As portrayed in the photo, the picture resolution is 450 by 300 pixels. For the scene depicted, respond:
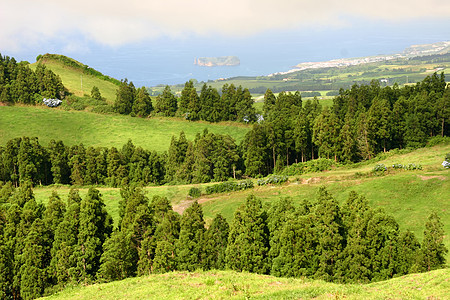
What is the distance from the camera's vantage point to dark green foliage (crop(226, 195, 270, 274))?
29.5 meters

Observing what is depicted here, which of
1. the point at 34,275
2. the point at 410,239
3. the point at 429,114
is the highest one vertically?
the point at 429,114

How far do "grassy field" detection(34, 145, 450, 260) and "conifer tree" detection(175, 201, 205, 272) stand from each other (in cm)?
1127

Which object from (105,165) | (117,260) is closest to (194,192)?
(105,165)

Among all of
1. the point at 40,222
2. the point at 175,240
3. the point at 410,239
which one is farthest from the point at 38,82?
the point at 410,239

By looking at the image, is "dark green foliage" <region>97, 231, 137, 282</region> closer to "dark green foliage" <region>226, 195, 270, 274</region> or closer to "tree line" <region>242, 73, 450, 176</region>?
"dark green foliage" <region>226, 195, 270, 274</region>

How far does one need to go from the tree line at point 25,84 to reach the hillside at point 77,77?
6.83 m

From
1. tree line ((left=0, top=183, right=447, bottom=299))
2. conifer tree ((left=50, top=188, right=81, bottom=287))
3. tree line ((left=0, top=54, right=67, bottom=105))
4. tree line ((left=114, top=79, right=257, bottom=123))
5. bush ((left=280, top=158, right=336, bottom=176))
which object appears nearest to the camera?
tree line ((left=0, top=183, right=447, bottom=299))

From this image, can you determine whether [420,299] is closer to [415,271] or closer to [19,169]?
[415,271]

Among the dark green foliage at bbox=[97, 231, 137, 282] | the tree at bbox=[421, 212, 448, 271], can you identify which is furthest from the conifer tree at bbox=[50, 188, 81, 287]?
the tree at bbox=[421, 212, 448, 271]

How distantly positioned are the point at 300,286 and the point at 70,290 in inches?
588

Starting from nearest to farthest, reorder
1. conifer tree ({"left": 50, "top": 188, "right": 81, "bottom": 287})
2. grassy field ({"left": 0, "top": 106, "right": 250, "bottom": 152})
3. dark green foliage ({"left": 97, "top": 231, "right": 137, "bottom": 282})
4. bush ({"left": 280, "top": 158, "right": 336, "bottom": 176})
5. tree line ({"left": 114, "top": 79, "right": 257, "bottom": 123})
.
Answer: dark green foliage ({"left": 97, "top": 231, "right": 137, "bottom": 282}) → conifer tree ({"left": 50, "top": 188, "right": 81, "bottom": 287}) → bush ({"left": 280, "top": 158, "right": 336, "bottom": 176}) → grassy field ({"left": 0, "top": 106, "right": 250, "bottom": 152}) → tree line ({"left": 114, "top": 79, "right": 257, "bottom": 123})

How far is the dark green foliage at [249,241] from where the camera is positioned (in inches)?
1163

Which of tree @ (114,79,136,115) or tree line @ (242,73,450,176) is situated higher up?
tree @ (114,79,136,115)

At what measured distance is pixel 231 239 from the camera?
31.1 meters
